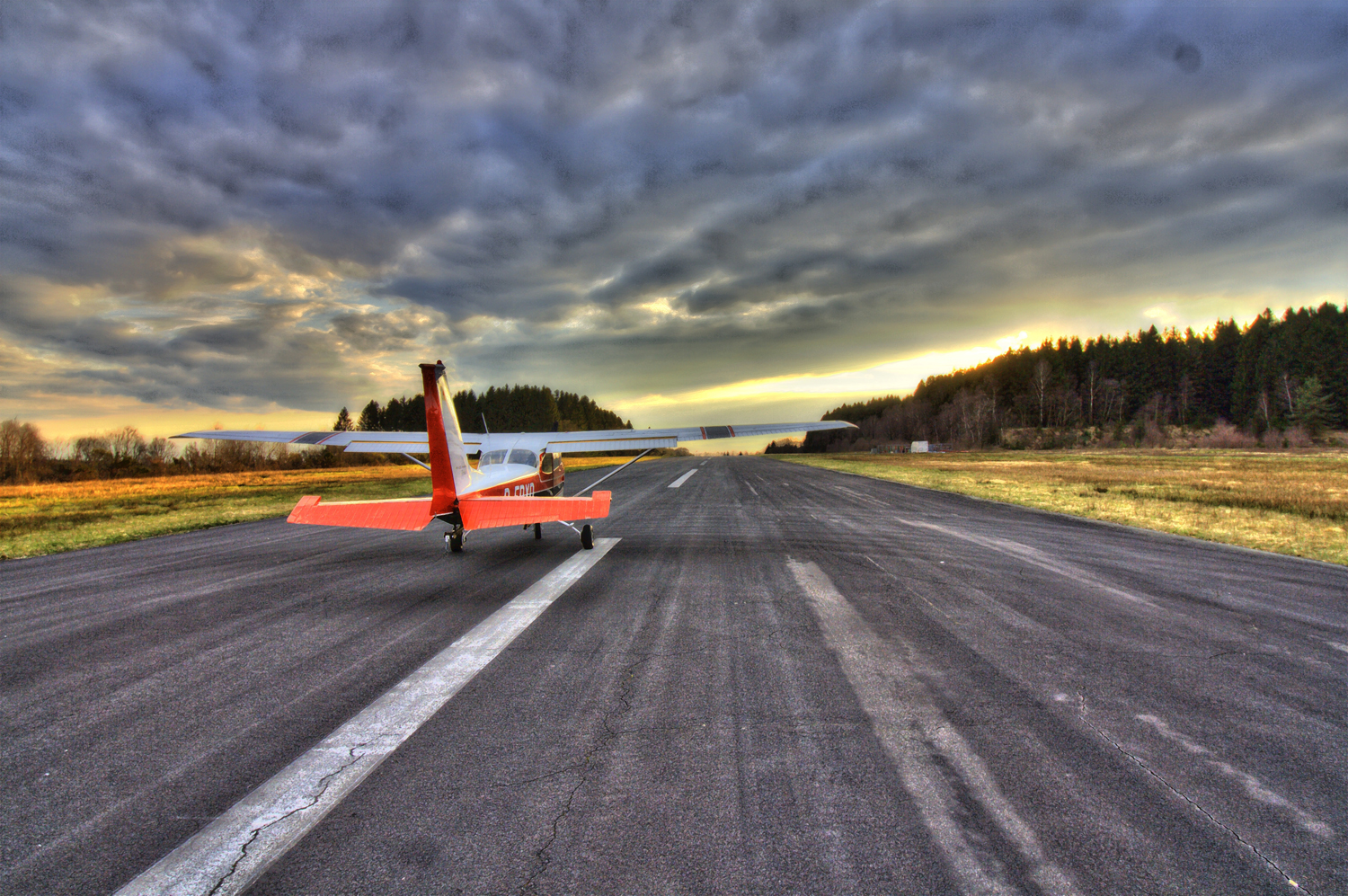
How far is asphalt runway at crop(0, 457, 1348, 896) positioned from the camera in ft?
8.07

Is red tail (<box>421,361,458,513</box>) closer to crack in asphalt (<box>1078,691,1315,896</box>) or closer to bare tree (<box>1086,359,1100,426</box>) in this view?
crack in asphalt (<box>1078,691,1315,896</box>)

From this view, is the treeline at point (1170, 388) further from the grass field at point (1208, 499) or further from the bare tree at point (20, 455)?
the bare tree at point (20, 455)

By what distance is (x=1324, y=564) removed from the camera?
9.43 meters

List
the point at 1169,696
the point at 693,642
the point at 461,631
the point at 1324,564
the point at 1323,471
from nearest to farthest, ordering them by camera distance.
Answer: the point at 1169,696 < the point at 693,642 < the point at 461,631 < the point at 1324,564 < the point at 1323,471

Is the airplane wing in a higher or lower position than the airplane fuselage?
higher

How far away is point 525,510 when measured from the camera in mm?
8648

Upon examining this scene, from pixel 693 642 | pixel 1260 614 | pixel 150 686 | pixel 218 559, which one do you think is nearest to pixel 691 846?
pixel 693 642

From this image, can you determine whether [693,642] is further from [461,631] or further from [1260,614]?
[1260,614]

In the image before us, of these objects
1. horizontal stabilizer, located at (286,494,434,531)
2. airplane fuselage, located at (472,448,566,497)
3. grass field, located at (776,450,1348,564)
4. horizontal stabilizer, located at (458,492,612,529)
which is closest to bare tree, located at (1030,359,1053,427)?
grass field, located at (776,450,1348,564)

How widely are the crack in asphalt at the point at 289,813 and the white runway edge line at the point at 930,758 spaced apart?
3173 millimetres

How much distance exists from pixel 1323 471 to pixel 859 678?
4207 cm

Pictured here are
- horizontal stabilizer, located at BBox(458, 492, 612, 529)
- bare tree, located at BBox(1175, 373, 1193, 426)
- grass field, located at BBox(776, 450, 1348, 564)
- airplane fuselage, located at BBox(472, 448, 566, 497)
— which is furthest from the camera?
bare tree, located at BBox(1175, 373, 1193, 426)

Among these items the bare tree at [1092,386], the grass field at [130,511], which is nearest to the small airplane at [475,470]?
the grass field at [130,511]

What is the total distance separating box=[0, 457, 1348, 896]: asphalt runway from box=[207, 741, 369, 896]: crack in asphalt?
79mm
